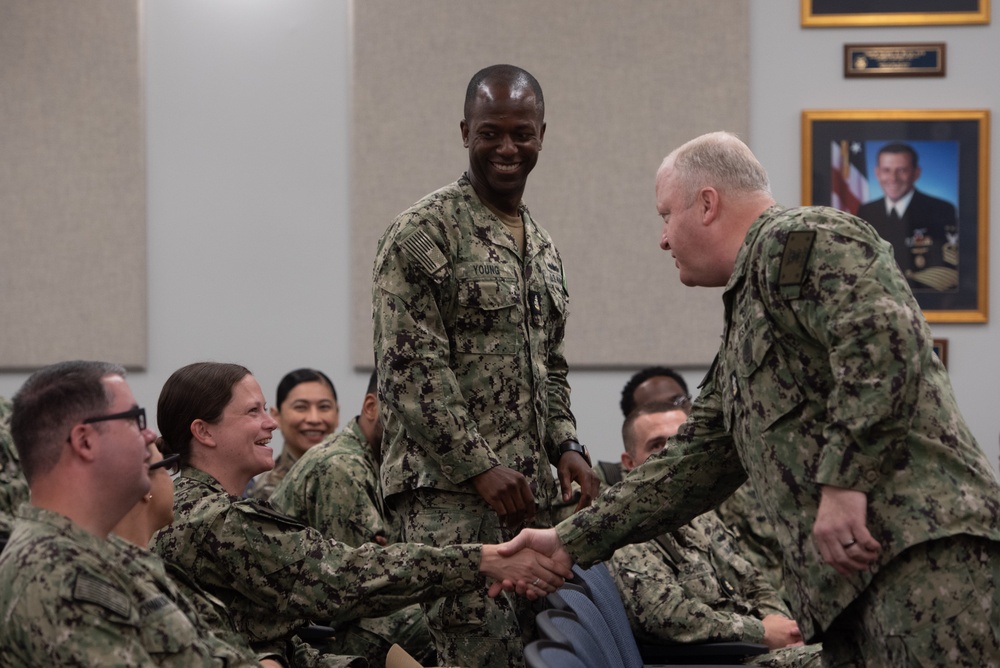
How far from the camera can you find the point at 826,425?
1.88m

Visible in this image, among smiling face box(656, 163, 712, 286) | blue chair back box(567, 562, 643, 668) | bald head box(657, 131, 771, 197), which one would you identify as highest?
bald head box(657, 131, 771, 197)

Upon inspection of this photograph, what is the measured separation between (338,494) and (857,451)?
76.4 inches

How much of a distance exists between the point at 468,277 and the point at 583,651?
106 centimetres

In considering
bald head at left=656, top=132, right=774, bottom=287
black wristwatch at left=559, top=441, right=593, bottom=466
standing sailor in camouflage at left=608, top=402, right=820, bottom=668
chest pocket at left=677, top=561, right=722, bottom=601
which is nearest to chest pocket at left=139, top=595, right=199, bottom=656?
bald head at left=656, top=132, right=774, bottom=287

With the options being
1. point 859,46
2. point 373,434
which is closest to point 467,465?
point 373,434

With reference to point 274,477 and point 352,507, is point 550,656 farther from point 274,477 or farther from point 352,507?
point 274,477

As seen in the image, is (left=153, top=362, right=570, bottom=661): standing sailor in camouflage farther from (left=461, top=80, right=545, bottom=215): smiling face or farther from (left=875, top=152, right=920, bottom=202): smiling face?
(left=875, top=152, right=920, bottom=202): smiling face

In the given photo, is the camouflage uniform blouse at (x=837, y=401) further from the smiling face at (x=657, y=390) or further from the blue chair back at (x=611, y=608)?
the smiling face at (x=657, y=390)

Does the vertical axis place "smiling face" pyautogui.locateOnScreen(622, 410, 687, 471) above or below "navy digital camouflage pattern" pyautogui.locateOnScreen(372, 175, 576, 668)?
below

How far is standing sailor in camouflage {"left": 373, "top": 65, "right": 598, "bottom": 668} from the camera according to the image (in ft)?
8.55

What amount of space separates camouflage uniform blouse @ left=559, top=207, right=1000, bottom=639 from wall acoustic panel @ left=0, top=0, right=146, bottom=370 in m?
3.76

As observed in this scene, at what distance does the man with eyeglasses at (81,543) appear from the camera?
1.61m

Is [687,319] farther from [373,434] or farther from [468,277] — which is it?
[468,277]

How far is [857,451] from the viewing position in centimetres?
185
